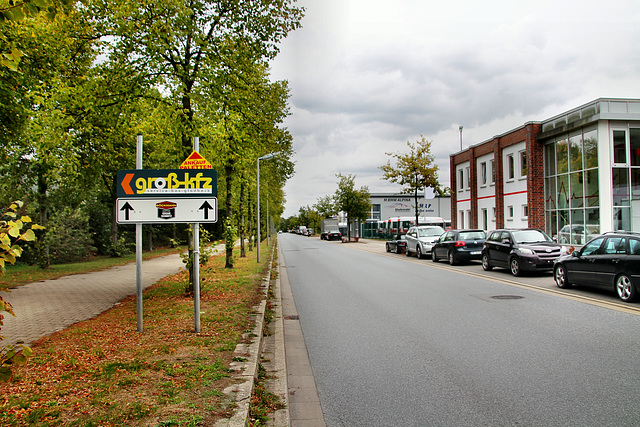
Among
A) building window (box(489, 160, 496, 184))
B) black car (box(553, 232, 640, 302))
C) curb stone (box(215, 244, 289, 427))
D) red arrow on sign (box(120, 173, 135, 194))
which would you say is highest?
building window (box(489, 160, 496, 184))

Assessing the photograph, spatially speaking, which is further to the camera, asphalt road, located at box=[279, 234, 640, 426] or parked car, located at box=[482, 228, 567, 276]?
parked car, located at box=[482, 228, 567, 276]

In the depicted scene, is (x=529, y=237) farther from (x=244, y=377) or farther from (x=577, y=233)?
(x=244, y=377)

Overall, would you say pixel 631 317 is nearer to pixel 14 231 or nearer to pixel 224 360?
pixel 224 360

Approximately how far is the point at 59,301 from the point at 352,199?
44610 mm

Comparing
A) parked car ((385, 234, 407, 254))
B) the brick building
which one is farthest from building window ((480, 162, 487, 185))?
parked car ((385, 234, 407, 254))

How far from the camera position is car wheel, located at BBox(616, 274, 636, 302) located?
10031 millimetres

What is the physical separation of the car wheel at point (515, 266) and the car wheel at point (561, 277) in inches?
115

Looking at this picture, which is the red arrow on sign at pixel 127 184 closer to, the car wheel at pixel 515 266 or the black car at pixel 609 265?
the black car at pixel 609 265

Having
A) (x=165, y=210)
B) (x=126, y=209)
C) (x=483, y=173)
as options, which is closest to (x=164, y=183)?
(x=165, y=210)

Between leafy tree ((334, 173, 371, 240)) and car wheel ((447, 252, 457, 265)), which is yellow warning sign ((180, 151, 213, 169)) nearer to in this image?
car wheel ((447, 252, 457, 265))

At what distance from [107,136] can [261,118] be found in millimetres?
4044

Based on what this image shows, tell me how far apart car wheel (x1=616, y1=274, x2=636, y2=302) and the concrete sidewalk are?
1090 cm

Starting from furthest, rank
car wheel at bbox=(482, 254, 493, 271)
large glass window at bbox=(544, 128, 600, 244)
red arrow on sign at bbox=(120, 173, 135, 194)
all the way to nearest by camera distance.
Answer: large glass window at bbox=(544, 128, 600, 244), car wheel at bbox=(482, 254, 493, 271), red arrow on sign at bbox=(120, 173, 135, 194)

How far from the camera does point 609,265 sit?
35.3 ft
